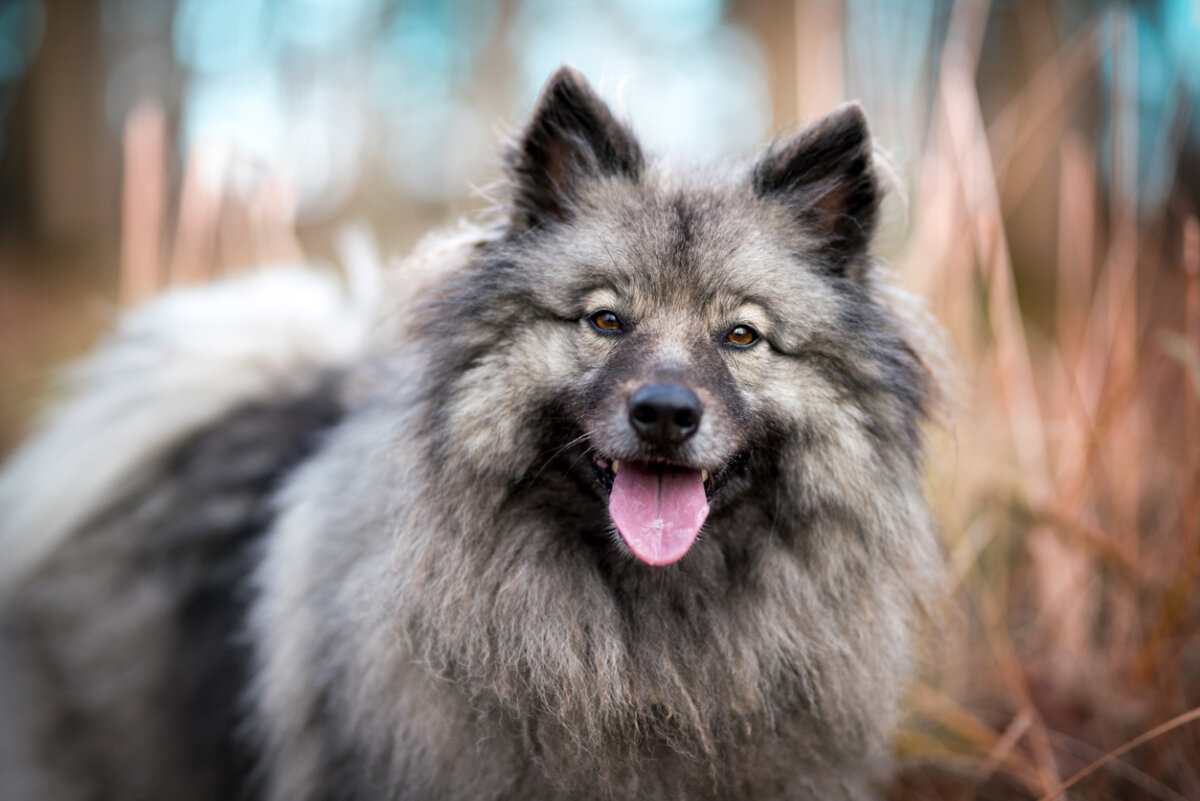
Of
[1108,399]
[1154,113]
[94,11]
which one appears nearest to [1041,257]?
[1154,113]

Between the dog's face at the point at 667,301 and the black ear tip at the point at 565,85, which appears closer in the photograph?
the dog's face at the point at 667,301

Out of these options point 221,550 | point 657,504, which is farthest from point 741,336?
point 221,550

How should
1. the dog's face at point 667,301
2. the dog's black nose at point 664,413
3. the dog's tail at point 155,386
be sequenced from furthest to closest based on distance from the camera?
the dog's tail at point 155,386
the dog's face at point 667,301
the dog's black nose at point 664,413

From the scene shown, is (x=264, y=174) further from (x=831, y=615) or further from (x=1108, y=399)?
(x=1108, y=399)

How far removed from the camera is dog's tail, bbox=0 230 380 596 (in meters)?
2.79

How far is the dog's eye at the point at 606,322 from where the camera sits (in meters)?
2.05

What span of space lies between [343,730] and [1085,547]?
8.59 feet

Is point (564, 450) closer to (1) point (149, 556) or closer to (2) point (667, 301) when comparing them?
(2) point (667, 301)

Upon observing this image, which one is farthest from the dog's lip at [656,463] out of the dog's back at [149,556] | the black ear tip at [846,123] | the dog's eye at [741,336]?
the dog's back at [149,556]

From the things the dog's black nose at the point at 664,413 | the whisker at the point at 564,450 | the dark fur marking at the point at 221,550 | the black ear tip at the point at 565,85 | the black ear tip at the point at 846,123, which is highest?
the black ear tip at the point at 565,85

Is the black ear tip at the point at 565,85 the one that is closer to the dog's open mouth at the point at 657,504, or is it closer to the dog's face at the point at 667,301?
the dog's face at the point at 667,301

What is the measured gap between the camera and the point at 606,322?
81.0 inches

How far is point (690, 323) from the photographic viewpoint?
2029mm

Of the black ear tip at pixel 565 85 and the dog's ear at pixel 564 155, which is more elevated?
the black ear tip at pixel 565 85
